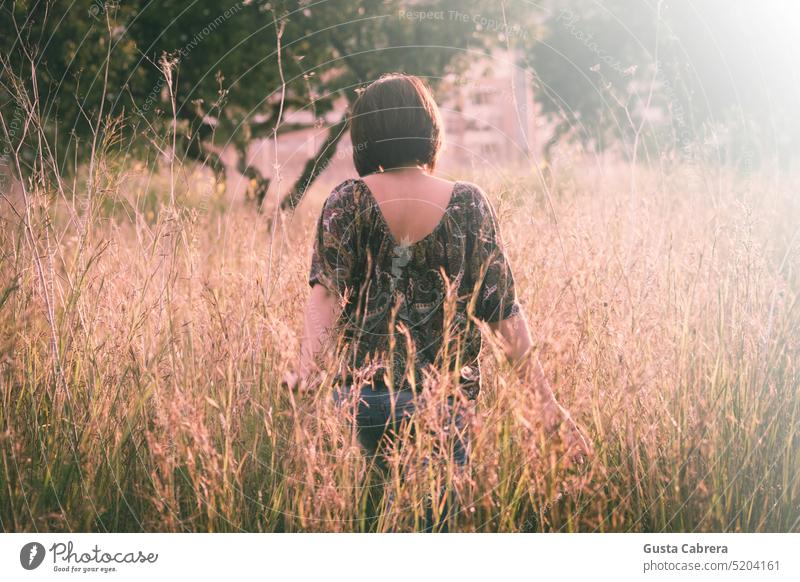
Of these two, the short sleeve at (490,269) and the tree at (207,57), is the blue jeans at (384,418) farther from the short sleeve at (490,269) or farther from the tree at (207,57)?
the tree at (207,57)

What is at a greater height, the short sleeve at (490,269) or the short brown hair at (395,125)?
the short brown hair at (395,125)

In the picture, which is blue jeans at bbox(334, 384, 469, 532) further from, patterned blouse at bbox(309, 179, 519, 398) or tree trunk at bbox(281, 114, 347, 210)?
tree trunk at bbox(281, 114, 347, 210)

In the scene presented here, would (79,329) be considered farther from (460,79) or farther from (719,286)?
(460,79)

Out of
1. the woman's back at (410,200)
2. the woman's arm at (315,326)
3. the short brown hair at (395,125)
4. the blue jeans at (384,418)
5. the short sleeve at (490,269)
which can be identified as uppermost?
the short brown hair at (395,125)

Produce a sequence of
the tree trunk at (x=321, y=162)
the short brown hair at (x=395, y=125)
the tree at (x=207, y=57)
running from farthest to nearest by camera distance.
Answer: the tree trunk at (x=321, y=162) < the tree at (x=207, y=57) < the short brown hair at (x=395, y=125)

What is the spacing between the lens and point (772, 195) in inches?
103

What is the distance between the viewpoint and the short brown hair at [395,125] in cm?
191

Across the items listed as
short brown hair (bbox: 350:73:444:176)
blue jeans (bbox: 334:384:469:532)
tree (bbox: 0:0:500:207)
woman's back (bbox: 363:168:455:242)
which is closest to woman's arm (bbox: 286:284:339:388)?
blue jeans (bbox: 334:384:469:532)

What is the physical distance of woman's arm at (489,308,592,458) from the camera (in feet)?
6.55

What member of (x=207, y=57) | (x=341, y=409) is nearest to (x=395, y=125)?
(x=341, y=409)

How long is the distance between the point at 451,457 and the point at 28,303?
1484 mm

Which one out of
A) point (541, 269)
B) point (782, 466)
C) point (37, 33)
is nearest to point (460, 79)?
point (541, 269)

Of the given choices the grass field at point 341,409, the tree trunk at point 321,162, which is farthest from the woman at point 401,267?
the tree trunk at point 321,162

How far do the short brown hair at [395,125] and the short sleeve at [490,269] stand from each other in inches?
8.0
